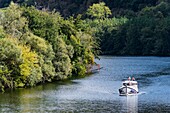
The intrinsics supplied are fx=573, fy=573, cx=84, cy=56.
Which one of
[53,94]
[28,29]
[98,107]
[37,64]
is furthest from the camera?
[28,29]

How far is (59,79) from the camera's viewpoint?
97.5 m

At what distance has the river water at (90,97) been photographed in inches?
2601

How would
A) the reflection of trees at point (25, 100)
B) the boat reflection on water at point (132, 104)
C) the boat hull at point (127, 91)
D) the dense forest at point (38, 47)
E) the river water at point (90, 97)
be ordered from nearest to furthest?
the reflection of trees at point (25, 100) < the boat reflection on water at point (132, 104) < the river water at point (90, 97) < the boat hull at point (127, 91) < the dense forest at point (38, 47)

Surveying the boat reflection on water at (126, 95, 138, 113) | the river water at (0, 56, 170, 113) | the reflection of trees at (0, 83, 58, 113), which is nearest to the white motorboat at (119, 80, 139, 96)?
the river water at (0, 56, 170, 113)

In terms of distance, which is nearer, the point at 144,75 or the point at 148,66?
the point at 144,75

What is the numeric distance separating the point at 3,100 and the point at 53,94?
9.45m

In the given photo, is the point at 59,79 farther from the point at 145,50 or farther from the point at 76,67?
the point at 145,50

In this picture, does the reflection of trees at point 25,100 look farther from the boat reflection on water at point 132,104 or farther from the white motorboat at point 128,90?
the white motorboat at point 128,90

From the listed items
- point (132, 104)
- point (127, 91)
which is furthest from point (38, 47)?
point (132, 104)

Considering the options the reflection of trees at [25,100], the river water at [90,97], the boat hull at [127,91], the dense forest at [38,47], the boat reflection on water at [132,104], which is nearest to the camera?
the reflection of trees at [25,100]

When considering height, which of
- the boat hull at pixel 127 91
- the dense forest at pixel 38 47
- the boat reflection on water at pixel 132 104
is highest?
the dense forest at pixel 38 47

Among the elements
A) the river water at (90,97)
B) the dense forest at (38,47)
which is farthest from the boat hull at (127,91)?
the dense forest at (38,47)

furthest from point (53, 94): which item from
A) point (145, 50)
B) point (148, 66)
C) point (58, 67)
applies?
point (145, 50)

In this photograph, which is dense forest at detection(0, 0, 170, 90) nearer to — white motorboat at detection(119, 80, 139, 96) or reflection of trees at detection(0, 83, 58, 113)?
reflection of trees at detection(0, 83, 58, 113)
